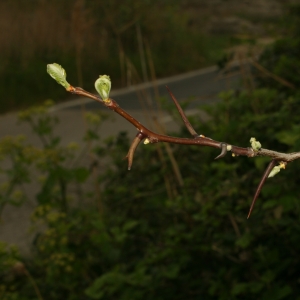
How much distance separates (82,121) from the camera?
39.6ft

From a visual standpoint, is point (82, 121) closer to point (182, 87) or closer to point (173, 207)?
point (182, 87)

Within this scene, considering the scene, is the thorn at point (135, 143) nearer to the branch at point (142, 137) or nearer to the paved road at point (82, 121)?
the branch at point (142, 137)

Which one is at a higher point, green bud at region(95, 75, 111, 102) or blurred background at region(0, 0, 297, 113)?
blurred background at region(0, 0, 297, 113)

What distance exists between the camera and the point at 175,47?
66.5ft

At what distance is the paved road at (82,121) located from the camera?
5.50 meters

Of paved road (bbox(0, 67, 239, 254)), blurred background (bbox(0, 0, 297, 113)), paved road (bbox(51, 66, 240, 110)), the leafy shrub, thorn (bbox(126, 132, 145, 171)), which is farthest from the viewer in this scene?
blurred background (bbox(0, 0, 297, 113))

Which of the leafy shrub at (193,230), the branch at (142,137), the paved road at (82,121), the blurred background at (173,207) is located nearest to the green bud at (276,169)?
the branch at (142,137)

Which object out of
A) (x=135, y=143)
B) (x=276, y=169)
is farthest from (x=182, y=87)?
(x=135, y=143)

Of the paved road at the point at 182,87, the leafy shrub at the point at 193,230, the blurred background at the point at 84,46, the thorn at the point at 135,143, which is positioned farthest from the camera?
the blurred background at the point at 84,46

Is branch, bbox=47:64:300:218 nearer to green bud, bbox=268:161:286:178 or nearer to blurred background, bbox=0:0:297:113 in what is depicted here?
green bud, bbox=268:161:286:178

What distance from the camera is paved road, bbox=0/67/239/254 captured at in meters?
5.50

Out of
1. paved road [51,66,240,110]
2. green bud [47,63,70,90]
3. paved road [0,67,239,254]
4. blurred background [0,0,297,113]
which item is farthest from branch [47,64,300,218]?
paved road [51,66,240,110]

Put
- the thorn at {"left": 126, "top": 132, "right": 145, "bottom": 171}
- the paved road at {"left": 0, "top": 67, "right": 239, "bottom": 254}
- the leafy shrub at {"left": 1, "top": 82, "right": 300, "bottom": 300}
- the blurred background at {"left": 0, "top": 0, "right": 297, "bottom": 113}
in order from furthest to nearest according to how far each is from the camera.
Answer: the blurred background at {"left": 0, "top": 0, "right": 297, "bottom": 113}
the paved road at {"left": 0, "top": 67, "right": 239, "bottom": 254}
the leafy shrub at {"left": 1, "top": 82, "right": 300, "bottom": 300}
the thorn at {"left": 126, "top": 132, "right": 145, "bottom": 171}

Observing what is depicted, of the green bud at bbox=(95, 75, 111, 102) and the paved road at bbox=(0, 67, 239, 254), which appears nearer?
the green bud at bbox=(95, 75, 111, 102)
